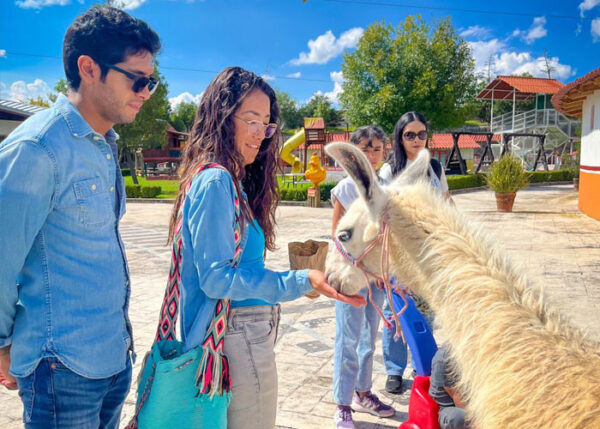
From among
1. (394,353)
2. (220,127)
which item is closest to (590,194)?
(394,353)

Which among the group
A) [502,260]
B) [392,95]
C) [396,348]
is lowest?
[396,348]

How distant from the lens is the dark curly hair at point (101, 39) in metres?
1.54

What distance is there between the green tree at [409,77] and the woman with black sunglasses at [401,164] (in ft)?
89.4

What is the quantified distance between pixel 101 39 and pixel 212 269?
0.89 metres

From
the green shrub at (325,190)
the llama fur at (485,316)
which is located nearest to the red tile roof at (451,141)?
the green shrub at (325,190)

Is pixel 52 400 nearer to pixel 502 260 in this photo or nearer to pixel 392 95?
pixel 502 260

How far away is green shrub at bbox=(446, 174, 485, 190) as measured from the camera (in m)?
23.4

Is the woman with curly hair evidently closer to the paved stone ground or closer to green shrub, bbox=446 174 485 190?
the paved stone ground

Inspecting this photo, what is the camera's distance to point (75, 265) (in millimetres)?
1470

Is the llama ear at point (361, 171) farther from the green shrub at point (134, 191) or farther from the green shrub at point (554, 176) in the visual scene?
the green shrub at point (554, 176)

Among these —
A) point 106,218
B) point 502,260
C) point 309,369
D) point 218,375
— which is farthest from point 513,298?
point 309,369

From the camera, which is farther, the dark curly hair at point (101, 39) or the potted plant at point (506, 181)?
the potted plant at point (506, 181)

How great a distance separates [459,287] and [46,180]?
56.5 inches

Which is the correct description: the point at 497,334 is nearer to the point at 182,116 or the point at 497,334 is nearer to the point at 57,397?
the point at 57,397
